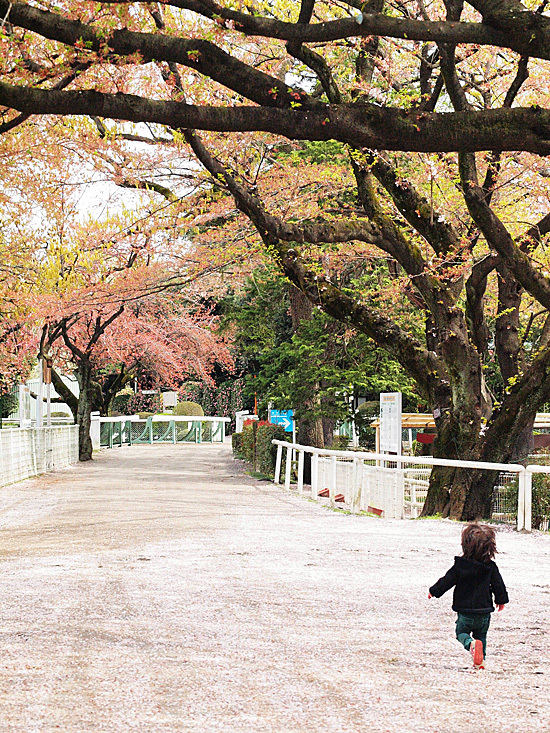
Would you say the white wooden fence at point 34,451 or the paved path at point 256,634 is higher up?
the white wooden fence at point 34,451

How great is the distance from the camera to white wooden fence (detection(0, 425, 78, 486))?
22.9 m

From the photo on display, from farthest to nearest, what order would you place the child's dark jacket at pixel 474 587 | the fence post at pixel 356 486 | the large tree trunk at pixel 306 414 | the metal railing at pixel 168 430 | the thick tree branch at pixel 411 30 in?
the metal railing at pixel 168 430 → the large tree trunk at pixel 306 414 → the fence post at pixel 356 486 → the thick tree branch at pixel 411 30 → the child's dark jacket at pixel 474 587

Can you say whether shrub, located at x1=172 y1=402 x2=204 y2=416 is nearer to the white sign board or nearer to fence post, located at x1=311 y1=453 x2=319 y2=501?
fence post, located at x1=311 y1=453 x2=319 y2=501

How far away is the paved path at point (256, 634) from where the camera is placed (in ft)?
15.3

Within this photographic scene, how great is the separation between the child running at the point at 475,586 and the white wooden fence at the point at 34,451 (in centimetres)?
1823

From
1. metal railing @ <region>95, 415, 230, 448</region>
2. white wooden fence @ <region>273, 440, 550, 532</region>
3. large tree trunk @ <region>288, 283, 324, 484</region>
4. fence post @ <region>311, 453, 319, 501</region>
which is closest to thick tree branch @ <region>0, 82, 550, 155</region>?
white wooden fence @ <region>273, 440, 550, 532</region>

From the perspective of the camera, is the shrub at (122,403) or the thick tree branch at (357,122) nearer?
the thick tree branch at (357,122)

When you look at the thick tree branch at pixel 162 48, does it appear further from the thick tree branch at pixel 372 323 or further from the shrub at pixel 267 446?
the shrub at pixel 267 446

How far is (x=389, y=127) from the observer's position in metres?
8.39

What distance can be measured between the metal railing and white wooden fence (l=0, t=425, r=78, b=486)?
54.0ft

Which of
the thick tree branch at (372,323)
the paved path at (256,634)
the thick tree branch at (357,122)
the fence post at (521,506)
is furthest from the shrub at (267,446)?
the thick tree branch at (357,122)

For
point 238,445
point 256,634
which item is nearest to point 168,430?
point 238,445

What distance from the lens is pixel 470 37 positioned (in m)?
8.23

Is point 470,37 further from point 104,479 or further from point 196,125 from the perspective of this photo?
point 104,479
